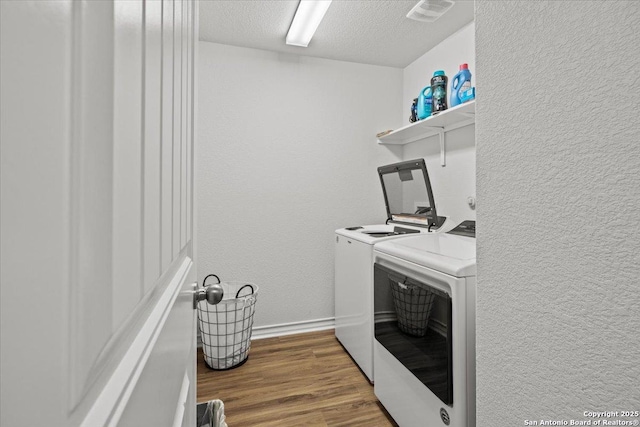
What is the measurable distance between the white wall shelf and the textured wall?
1.01 meters

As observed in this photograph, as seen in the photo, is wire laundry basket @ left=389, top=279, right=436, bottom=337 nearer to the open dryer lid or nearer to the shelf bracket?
the open dryer lid

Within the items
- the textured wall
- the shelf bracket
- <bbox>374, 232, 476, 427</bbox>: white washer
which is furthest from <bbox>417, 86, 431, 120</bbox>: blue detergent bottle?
the textured wall

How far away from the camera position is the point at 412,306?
143cm

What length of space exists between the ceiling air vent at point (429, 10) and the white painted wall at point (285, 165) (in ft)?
2.84

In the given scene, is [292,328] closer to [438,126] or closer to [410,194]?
[410,194]

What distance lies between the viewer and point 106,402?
0.66ft

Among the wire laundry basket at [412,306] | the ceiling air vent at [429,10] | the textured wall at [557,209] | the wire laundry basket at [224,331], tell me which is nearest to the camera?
the textured wall at [557,209]

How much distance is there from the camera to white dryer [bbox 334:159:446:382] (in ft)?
6.35

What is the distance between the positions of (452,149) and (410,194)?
0.48 metres

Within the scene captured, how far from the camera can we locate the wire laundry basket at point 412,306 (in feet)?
4.43

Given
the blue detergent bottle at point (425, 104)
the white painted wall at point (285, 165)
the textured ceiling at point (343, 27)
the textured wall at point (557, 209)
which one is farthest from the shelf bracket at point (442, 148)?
the textured wall at point (557, 209)

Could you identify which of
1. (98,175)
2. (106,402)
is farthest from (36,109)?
(106,402)

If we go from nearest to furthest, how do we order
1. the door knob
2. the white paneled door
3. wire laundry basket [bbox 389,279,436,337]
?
1. the white paneled door
2. the door knob
3. wire laundry basket [bbox 389,279,436,337]

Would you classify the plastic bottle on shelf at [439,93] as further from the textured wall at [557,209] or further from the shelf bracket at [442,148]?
the textured wall at [557,209]
